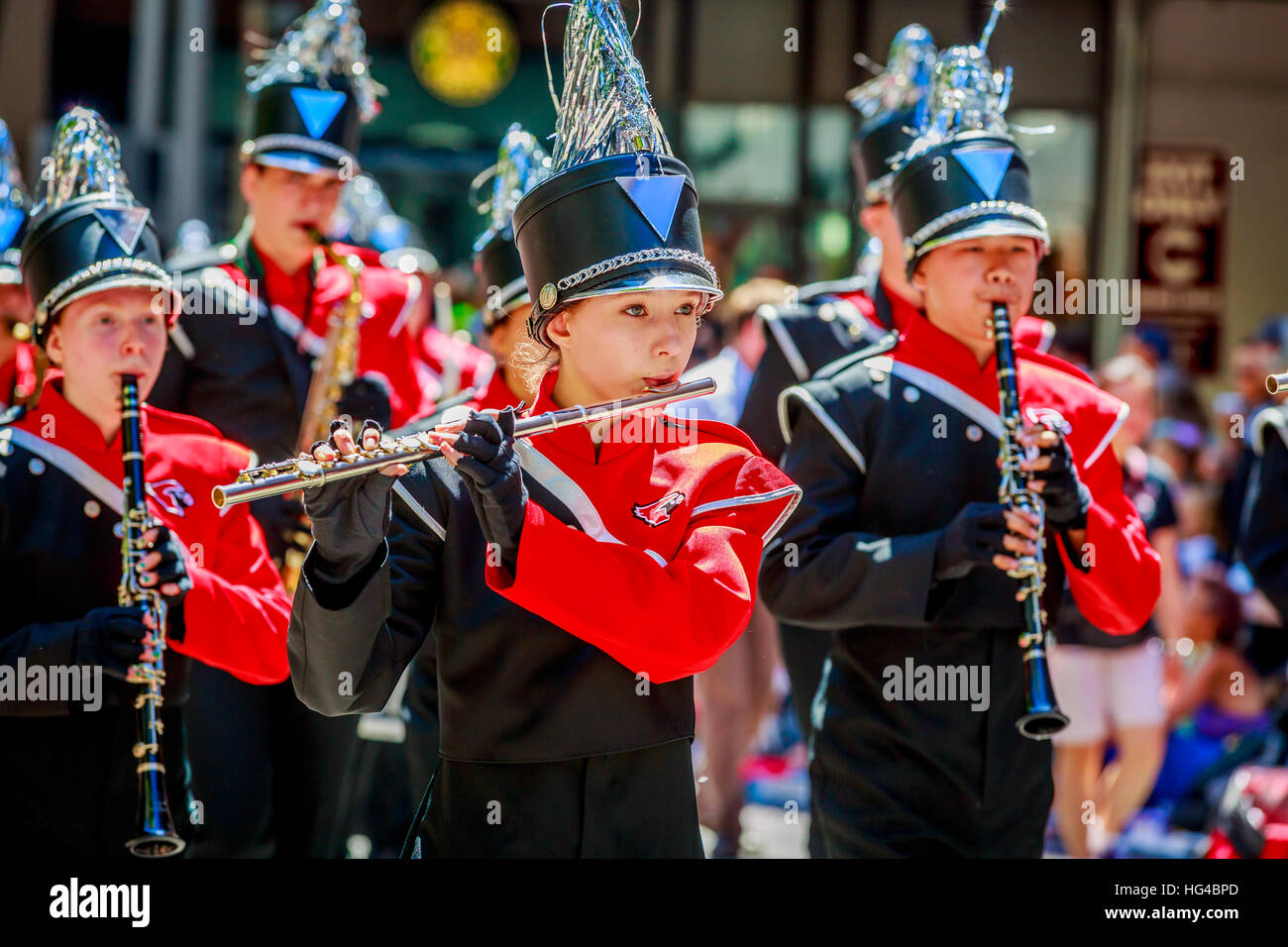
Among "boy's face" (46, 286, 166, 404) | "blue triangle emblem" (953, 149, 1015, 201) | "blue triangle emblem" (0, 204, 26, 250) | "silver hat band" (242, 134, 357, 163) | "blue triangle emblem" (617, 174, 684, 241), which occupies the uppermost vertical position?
"silver hat band" (242, 134, 357, 163)

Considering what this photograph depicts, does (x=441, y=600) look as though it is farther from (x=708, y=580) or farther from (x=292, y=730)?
(x=292, y=730)

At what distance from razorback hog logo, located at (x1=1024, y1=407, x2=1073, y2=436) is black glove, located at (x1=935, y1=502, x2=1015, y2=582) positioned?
215 mm

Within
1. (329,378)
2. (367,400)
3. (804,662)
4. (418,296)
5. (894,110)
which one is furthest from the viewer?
(418,296)

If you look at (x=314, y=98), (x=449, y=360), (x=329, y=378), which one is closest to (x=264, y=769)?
(x=329, y=378)

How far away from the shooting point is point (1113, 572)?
3814 millimetres

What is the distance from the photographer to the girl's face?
3.02m

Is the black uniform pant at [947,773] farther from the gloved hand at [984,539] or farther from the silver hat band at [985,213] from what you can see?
the silver hat band at [985,213]

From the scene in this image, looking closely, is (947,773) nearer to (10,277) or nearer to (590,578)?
(590,578)

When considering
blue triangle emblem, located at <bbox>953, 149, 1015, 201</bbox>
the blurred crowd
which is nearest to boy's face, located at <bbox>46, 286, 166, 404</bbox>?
blue triangle emblem, located at <bbox>953, 149, 1015, 201</bbox>

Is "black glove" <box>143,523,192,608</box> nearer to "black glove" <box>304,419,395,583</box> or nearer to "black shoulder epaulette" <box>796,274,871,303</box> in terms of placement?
"black glove" <box>304,419,395,583</box>

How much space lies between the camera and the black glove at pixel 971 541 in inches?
145

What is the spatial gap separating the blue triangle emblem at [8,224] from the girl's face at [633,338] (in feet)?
9.84

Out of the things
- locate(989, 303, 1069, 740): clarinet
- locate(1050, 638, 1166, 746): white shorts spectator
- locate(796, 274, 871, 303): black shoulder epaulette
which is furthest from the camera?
locate(1050, 638, 1166, 746): white shorts spectator

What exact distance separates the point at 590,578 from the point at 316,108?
2987mm
